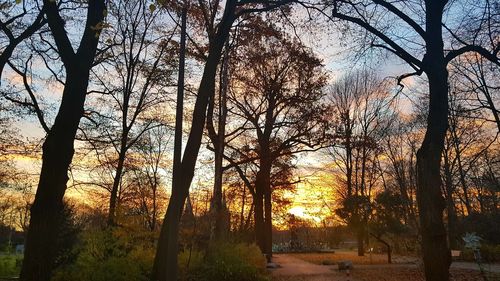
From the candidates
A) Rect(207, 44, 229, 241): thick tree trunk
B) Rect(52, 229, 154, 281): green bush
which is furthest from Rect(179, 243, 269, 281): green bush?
Rect(52, 229, 154, 281): green bush

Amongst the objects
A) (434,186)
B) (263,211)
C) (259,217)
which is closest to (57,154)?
(434,186)

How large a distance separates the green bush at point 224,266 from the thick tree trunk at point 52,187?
6994mm

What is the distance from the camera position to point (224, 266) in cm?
1304

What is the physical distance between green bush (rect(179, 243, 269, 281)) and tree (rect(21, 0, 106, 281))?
6.99 meters

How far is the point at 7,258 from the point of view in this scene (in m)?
18.3

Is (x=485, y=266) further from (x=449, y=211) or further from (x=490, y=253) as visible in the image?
(x=449, y=211)

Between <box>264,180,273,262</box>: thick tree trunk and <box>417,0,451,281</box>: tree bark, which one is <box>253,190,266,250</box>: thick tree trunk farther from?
<box>417,0,451,281</box>: tree bark

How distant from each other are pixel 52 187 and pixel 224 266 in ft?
26.2

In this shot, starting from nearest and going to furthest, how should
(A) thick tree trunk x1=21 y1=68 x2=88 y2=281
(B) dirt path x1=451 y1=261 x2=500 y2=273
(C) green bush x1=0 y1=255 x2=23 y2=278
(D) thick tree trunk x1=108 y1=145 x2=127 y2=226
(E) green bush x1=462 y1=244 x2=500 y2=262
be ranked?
(A) thick tree trunk x1=21 y1=68 x2=88 y2=281
(D) thick tree trunk x1=108 y1=145 x2=127 y2=226
(C) green bush x1=0 y1=255 x2=23 y2=278
(B) dirt path x1=451 y1=261 x2=500 y2=273
(E) green bush x1=462 y1=244 x2=500 y2=262

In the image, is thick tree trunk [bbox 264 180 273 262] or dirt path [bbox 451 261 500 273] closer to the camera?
dirt path [bbox 451 261 500 273]

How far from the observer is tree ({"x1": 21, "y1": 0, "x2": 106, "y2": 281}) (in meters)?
6.02

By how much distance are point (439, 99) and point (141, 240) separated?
10.8 metres

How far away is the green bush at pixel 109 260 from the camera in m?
10.7

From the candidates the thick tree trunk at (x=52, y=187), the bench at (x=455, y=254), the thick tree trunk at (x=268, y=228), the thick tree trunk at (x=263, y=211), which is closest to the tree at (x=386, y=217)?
the bench at (x=455, y=254)
